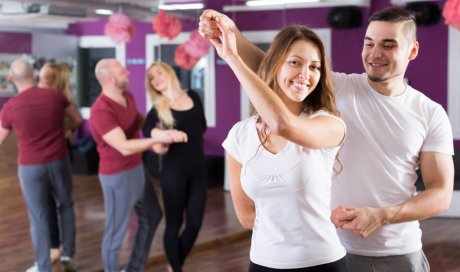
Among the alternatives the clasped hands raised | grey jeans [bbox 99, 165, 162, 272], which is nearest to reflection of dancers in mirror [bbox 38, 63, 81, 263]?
grey jeans [bbox 99, 165, 162, 272]

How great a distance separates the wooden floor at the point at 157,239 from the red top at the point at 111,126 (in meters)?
1.19

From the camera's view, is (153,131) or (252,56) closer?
(252,56)

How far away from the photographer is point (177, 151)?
516cm

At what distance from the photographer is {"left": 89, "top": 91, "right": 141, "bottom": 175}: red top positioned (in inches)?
198

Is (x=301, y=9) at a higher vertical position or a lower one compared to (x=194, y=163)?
higher

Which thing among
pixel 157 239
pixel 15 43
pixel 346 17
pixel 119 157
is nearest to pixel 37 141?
pixel 119 157

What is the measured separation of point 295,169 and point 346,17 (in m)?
7.17

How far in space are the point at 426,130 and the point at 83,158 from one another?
8.52 m

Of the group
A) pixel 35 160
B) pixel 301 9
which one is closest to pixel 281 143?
pixel 35 160

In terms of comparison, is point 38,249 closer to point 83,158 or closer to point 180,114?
point 180,114

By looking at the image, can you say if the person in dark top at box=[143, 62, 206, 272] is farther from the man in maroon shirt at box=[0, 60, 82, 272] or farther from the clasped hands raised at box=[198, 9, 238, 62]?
the clasped hands raised at box=[198, 9, 238, 62]

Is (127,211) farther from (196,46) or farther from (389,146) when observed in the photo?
(196,46)

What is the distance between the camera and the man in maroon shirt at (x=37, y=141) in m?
5.52

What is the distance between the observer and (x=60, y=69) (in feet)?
21.8
